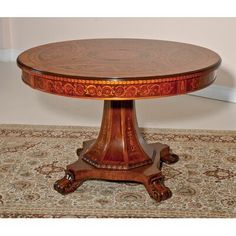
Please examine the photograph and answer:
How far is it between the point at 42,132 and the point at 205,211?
153cm

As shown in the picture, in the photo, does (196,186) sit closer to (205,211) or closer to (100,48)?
(205,211)

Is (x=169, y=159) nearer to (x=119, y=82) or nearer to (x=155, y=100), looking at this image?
(x=119, y=82)

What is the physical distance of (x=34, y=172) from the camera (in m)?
2.42

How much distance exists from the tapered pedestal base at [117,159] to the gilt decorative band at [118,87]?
1.58 ft

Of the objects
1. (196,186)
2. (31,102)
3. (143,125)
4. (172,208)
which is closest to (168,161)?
(196,186)

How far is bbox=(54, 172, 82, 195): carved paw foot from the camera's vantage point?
7.08 feet

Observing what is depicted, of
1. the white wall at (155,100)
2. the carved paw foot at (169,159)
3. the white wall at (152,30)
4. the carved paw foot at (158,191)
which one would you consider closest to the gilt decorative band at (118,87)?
the carved paw foot at (158,191)

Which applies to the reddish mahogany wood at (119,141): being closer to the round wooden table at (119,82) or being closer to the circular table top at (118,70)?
the round wooden table at (119,82)

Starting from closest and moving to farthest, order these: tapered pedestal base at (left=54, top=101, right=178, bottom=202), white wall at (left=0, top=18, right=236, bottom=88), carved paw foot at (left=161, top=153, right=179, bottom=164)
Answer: tapered pedestal base at (left=54, top=101, right=178, bottom=202) < carved paw foot at (left=161, top=153, right=179, bottom=164) < white wall at (left=0, top=18, right=236, bottom=88)

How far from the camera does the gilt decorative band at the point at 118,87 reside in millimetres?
1647

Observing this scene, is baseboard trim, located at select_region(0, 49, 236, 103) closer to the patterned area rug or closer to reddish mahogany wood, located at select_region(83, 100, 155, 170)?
the patterned area rug

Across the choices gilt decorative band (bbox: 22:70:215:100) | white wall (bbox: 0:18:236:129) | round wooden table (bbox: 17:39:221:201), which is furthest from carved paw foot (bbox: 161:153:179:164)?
gilt decorative band (bbox: 22:70:215:100)

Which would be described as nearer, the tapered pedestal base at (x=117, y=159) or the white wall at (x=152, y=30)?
the tapered pedestal base at (x=117, y=159)

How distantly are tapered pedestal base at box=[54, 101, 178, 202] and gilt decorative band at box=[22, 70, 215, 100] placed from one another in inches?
18.9
